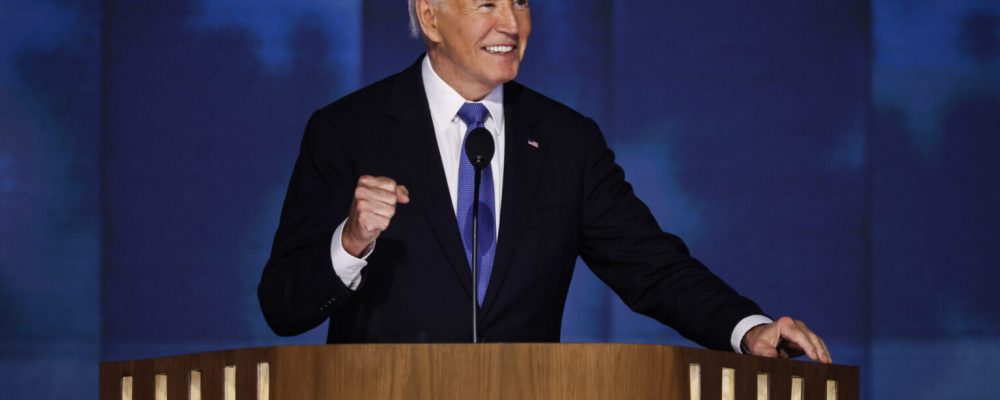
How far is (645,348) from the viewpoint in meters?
1.71

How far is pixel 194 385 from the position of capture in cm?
156

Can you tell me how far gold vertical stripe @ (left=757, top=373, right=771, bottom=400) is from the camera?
5.17 ft

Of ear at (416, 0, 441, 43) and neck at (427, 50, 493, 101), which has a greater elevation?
ear at (416, 0, 441, 43)

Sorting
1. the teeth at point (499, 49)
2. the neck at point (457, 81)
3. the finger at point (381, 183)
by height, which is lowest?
the finger at point (381, 183)

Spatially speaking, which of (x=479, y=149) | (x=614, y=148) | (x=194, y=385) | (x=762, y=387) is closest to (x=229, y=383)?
(x=194, y=385)

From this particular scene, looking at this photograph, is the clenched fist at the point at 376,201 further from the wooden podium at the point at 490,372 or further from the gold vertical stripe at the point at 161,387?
the gold vertical stripe at the point at 161,387

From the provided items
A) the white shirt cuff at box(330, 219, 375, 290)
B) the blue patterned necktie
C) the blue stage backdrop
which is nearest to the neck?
the blue patterned necktie

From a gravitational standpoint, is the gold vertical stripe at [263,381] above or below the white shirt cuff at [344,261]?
below

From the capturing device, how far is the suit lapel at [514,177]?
2.20m

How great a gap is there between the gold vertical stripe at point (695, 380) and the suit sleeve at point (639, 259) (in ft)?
1.45

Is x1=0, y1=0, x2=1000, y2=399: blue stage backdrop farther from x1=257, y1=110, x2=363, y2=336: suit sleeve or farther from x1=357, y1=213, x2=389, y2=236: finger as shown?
x1=357, y1=213, x2=389, y2=236: finger

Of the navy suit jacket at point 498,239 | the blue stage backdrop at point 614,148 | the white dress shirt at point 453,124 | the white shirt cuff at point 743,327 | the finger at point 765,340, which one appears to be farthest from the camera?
the blue stage backdrop at point 614,148

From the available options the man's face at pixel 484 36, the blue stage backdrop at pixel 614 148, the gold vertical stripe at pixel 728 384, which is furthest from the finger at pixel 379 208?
the blue stage backdrop at pixel 614 148

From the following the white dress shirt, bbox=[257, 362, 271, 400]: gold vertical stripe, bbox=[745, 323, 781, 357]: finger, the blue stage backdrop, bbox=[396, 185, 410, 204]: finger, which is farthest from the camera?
the blue stage backdrop
